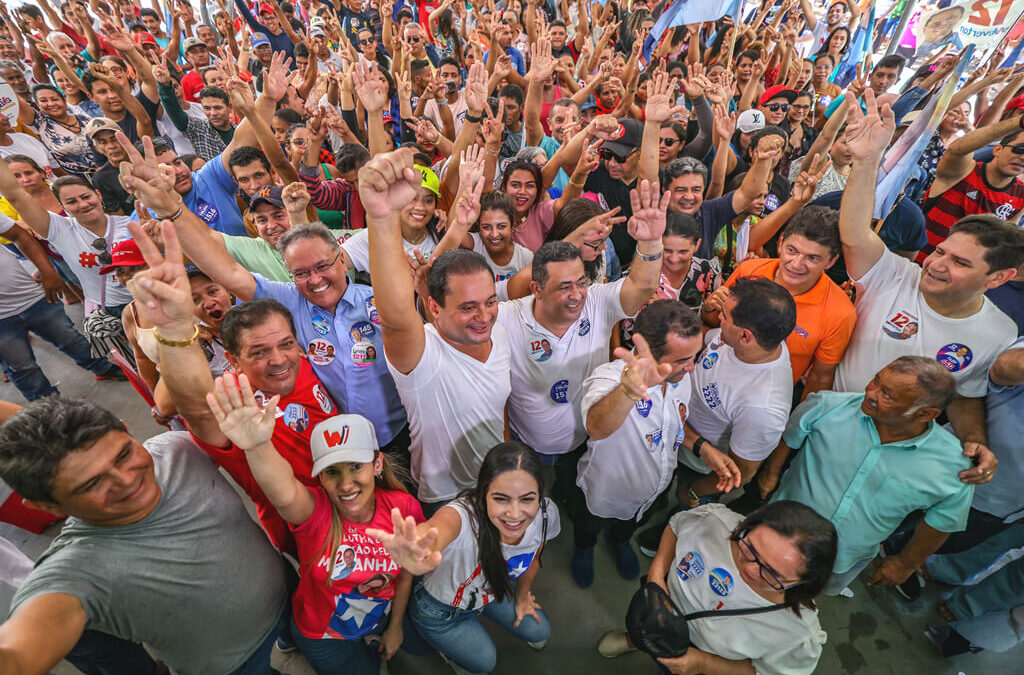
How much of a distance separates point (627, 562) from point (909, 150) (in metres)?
3.32

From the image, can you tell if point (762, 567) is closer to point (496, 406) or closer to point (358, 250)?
point (496, 406)

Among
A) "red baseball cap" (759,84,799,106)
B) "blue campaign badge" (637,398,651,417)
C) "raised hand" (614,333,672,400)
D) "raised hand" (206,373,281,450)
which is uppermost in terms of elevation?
"red baseball cap" (759,84,799,106)

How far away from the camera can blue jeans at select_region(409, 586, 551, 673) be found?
6.65 ft

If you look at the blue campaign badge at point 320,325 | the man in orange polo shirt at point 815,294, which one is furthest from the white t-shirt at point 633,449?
the blue campaign badge at point 320,325

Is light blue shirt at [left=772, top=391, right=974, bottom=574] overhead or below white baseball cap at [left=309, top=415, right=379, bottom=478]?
below

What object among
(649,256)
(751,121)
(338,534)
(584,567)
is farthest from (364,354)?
(751,121)

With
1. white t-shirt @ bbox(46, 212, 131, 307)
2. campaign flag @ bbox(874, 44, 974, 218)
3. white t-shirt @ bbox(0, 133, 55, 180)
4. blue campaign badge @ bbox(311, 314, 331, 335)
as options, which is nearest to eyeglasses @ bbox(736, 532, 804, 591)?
blue campaign badge @ bbox(311, 314, 331, 335)

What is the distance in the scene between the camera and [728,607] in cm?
182

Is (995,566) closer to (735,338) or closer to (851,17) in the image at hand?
(735,338)

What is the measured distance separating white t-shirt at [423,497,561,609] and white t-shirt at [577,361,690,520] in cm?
37

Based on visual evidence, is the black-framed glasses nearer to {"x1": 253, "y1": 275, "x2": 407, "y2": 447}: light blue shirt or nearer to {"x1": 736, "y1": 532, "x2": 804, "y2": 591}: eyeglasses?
{"x1": 253, "y1": 275, "x2": 407, "y2": 447}: light blue shirt

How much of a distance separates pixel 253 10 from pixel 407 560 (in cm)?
1123

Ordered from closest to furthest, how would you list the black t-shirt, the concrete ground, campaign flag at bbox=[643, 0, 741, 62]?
the concrete ground
the black t-shirt
campaign flag at bbox=[643, 0, 741, 62]

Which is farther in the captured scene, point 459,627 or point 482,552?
point 459,627
